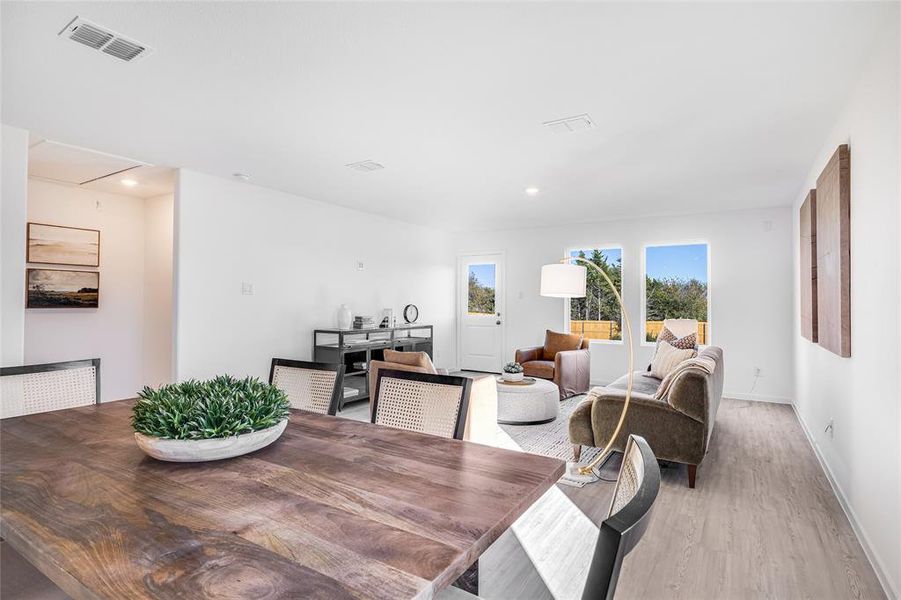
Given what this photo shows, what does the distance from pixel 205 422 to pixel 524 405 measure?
3.58m

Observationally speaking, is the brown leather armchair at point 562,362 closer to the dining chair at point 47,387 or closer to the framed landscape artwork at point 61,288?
the dining chair at point 47,387

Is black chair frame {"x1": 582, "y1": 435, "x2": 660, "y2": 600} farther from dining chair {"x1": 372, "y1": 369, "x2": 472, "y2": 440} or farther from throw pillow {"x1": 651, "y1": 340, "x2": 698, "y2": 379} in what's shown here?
throw pillow {"x1": 651, "y1": 340, "x2": 698, "y2": 379}

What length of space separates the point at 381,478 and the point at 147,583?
54 centimetres

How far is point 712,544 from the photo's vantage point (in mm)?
2359

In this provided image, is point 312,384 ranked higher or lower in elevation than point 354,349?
higher

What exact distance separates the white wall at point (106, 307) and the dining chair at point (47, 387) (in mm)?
3186

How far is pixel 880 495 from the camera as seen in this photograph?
2094 millimetres

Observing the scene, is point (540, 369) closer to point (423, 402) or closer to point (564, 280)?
point (564, 280)

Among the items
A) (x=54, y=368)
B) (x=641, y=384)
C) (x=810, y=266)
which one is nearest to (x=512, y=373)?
(x=641, y=384)

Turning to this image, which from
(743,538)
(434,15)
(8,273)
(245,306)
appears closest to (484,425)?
(743,538)

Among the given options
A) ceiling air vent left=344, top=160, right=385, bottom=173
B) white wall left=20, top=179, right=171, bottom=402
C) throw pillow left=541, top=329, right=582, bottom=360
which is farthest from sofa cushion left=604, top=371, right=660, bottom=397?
white wall left=20, top=179, right=171, bottom=402

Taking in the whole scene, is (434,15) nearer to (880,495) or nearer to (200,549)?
(200,549)

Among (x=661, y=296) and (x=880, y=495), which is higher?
→ (x=661, y=296)

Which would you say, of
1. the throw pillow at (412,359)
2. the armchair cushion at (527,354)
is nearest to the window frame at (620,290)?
the armchair cushion at (527,354)
